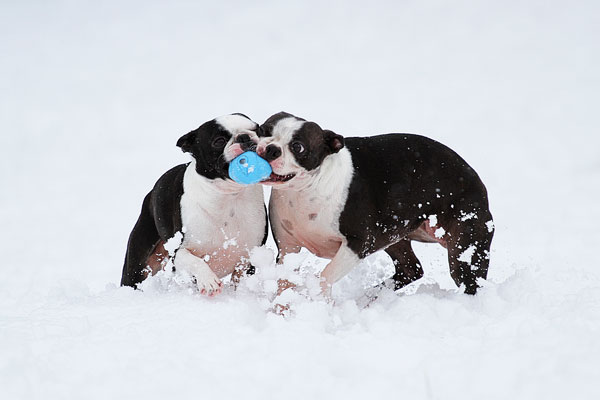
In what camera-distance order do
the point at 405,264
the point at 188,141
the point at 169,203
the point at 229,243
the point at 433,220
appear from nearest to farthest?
the point at 188,141, the point at 229,243, the point at 169,203, the point at 433,220, the point at 405,264

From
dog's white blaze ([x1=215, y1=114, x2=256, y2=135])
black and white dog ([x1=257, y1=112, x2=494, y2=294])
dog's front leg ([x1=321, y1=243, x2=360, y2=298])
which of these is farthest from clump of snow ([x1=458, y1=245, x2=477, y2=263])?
dog's white blaze ([x1=215, y1=114, x2=256, y2=135])

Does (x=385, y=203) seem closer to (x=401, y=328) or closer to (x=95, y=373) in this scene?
(x=401, y=328)

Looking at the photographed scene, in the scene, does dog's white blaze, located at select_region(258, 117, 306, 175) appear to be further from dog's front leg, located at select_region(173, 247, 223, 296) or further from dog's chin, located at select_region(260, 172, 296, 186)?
dog's front leg, located at select_region(173, 247, 223, 296)

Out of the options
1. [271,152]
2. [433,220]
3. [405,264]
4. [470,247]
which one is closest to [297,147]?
[271,152]

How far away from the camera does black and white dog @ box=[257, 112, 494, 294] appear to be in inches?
200

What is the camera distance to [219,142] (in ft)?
16.6

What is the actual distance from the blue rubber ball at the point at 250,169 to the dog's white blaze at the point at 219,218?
1.01ft

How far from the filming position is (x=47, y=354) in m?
3.84

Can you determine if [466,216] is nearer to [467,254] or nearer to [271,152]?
[467,254]

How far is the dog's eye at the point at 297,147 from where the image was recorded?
4.97 m

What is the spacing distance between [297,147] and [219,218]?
0.78 metres

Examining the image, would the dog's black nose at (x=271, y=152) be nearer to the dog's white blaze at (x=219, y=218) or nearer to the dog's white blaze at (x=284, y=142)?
the dog's white blaze at (x=284, y=142)

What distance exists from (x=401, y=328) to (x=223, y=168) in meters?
1.59

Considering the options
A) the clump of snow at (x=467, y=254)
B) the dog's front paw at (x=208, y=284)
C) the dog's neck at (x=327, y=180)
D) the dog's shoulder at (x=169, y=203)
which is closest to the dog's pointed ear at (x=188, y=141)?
the dog's shoulder at (x=169, y=203)
